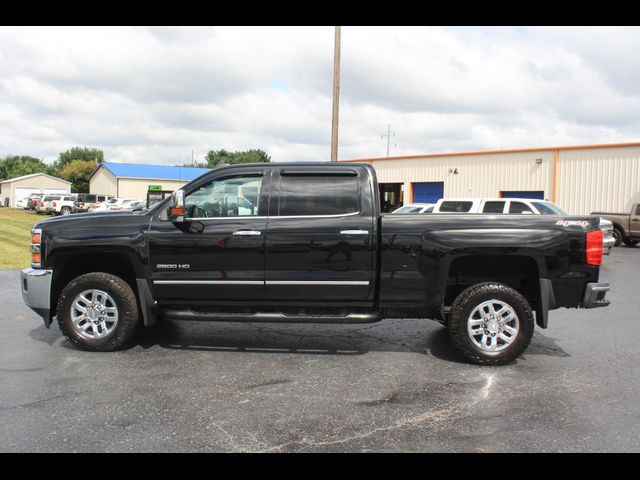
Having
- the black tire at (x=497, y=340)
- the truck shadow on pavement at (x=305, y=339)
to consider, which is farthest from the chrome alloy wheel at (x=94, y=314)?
the black tire at (x=497, y=340)

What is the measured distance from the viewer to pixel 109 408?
161 inches

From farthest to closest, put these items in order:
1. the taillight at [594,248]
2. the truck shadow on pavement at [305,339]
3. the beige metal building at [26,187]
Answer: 1. the beige metal building at [26,187]
2. the truck shadow on pavement at [305,339]
3. the taillight at [594,248]

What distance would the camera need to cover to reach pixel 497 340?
5281 millimetres

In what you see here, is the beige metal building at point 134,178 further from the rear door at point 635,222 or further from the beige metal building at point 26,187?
the rear door at point 635,222

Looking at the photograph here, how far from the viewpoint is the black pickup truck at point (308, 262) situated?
17.0 feet

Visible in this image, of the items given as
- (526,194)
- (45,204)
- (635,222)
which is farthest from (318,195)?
(45,204)

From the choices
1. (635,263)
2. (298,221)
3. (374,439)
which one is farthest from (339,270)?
(635,263)

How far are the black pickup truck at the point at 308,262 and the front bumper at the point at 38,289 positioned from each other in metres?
0.01

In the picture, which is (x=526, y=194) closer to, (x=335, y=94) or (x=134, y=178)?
(x=335, y=94)

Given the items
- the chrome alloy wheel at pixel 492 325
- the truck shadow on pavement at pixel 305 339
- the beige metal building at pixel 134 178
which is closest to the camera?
the chrome alloy wheel at pixel 492 325

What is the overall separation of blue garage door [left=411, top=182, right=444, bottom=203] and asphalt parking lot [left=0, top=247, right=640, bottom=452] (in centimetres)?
2390

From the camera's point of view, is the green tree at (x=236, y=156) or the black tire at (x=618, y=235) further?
the green tree at (x=236, y=156)

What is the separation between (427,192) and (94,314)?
27156 mm

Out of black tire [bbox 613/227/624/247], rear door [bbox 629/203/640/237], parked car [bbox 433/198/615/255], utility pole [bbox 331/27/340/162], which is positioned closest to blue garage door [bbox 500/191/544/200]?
black tire [bbox 613/227/624/247]
